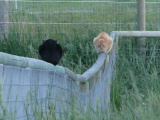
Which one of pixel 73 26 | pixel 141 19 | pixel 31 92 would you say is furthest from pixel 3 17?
pixel 31 92

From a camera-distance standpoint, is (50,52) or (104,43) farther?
(104,43)

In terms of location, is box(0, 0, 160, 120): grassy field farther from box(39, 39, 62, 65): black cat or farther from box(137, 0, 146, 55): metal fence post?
box(39, 39, 62, 65): black cat

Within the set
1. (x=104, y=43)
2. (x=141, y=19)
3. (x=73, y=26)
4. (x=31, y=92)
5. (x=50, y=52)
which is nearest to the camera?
(x=31, y=92)

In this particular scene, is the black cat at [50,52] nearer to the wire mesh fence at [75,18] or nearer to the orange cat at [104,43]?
the orange cat at [104,43]

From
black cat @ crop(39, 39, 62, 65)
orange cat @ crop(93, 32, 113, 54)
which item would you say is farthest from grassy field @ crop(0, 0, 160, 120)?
black cat @ crop(39, 39, 62, 65)

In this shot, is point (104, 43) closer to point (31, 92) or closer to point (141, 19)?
point (141, 19)

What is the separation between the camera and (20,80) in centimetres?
314

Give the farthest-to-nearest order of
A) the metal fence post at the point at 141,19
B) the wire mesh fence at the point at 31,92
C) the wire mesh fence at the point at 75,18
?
the wire mesh fence at the point at 75,18 → the metal fence post at the point at 141,19 → the wire mesh fence at the point at 31,92

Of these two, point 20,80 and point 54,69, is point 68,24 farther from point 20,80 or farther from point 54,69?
point 20,80

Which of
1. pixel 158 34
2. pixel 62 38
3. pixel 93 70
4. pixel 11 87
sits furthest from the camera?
pixel 62 38

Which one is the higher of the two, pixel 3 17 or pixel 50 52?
pixel 3 17

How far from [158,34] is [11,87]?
589 cm

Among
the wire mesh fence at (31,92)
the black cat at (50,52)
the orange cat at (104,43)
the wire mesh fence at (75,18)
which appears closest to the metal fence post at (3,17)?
the wire mesh fence at (75,18)

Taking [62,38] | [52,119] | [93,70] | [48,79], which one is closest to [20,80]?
[52,119]
